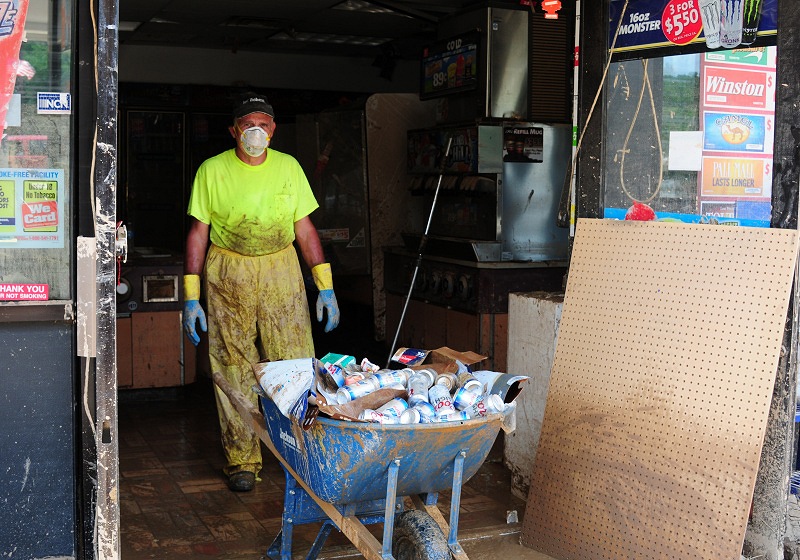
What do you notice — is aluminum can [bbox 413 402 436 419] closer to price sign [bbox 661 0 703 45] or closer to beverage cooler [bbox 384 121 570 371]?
price sign [bbox 661 0 703 45]

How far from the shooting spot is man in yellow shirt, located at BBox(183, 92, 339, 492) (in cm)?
504

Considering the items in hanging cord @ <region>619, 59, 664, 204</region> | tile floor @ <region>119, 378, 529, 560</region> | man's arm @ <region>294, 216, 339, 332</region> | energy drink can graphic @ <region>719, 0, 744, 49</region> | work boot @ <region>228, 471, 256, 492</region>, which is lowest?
tile floor @ <region>119, 378, 529, 560</region>

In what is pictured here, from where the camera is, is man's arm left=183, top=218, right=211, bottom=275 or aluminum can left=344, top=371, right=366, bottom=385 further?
man's arm left=183, top=218, right=211, bottom=275

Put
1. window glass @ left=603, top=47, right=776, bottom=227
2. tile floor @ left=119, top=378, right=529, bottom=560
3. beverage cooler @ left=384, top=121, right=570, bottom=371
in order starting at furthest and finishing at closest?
beverage cooler @ left=384, top=121, right=570, bottom=371
tile floor @ left=119, top=378, right=529, bottom=560
window glass @ left=603, top=47, right=776, bottom=227

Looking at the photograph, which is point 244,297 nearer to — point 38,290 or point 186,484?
point 186,484

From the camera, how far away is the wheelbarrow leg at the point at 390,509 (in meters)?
3.08

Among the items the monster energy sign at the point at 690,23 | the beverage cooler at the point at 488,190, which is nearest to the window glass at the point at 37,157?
the monster energy sign at the point at 690,23

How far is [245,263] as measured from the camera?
5.09 metres

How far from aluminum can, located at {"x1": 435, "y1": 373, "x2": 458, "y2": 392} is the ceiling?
4584 millimetres

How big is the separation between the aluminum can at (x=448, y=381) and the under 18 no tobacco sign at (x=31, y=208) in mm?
1411

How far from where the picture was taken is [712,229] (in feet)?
12.6

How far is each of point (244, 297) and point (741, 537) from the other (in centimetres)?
271

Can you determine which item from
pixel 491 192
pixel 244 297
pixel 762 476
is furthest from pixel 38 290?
pixel 491 192

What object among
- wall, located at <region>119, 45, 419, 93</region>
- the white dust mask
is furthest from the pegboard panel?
wall, located at <region>119, 45, 419, 93</region>
